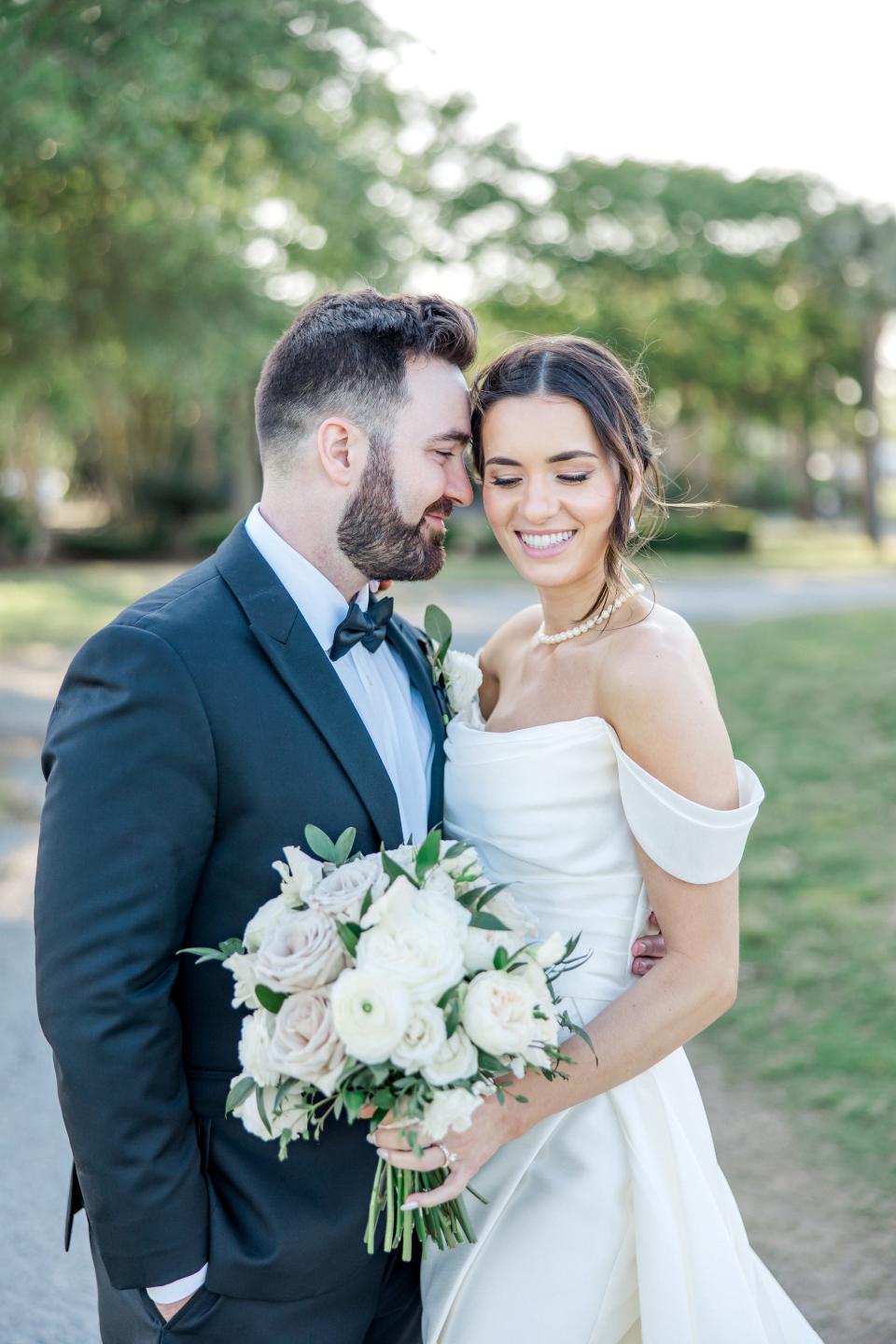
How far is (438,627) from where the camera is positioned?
3.17 m

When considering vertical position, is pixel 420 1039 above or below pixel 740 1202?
above

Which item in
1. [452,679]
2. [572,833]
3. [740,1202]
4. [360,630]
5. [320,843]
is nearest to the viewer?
[320,843]

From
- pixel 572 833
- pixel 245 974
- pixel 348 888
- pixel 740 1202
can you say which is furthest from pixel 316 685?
pixel 740 1202

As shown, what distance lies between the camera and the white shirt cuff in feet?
7.37

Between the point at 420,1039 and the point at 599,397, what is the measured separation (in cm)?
149

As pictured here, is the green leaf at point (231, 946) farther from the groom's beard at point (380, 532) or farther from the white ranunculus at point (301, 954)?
the groom's beard at point (380, 532)

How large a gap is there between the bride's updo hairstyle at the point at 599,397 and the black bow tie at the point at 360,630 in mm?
483

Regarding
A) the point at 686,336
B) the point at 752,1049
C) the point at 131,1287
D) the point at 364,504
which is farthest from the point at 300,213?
the point at 686,336

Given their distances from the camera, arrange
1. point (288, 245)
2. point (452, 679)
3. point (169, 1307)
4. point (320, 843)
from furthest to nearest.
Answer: point (288, 245), point (452, 679), point (169, 1307), point (320, 843)

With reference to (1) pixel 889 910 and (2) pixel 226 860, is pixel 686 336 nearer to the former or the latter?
(1) pixel 889 910

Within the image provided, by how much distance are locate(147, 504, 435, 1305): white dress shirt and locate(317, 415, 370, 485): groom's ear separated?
0.19 meters

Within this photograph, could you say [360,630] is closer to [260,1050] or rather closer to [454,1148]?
[260,1050]

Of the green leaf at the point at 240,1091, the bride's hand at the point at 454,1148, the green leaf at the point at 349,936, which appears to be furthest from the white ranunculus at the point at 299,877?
the bride's hand at the point at 454,1148

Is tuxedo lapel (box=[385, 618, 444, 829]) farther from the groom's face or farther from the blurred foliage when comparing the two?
the blurred foliage
